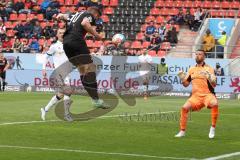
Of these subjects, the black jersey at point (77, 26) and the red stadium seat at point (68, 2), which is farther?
the red stadium seat at point (68, 2)

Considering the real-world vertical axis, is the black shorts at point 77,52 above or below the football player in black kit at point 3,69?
above

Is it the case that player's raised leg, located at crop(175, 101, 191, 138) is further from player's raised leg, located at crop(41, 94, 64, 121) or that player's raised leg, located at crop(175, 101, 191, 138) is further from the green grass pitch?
player's raised leg, located at crop(41, 94, 64, 121)

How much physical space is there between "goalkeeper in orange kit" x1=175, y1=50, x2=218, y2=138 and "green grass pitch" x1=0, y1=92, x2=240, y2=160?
46 cm

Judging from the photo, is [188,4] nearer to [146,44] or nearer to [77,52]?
[146,44]

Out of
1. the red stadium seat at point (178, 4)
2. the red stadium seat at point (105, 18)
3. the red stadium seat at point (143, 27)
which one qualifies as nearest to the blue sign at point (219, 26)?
the red stadium seat at point (178, 4)

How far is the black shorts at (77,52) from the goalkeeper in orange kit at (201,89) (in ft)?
9.31

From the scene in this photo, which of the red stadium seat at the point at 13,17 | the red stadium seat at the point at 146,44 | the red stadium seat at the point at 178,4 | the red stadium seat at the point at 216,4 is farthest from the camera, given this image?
the red stadium seat at the point at 13,17

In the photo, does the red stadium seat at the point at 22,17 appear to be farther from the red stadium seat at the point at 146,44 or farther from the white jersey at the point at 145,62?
the white jersey at the point at 145,62

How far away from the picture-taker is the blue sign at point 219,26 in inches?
1436

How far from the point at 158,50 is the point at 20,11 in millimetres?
10630

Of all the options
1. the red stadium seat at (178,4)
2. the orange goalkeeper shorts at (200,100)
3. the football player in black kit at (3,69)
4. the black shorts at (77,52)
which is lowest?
the football player in black kit at (3,69)

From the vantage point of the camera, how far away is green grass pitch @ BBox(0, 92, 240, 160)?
11148 millimetres

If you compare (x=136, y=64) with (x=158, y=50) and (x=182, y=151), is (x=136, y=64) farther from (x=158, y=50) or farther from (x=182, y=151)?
(x=182, y=151)

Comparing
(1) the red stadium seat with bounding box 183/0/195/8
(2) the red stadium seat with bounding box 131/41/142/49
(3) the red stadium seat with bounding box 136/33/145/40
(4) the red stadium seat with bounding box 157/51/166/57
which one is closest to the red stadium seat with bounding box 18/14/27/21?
(3) the red stadium seat with bounding box 136/33/145/40
